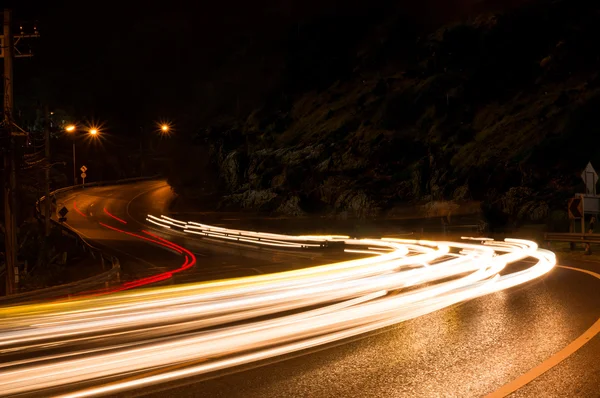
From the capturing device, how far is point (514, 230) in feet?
109

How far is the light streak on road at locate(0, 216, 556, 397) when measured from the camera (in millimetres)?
6820

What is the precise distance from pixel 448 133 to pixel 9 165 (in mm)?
49827

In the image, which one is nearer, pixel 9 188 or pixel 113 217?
pixel 9 188

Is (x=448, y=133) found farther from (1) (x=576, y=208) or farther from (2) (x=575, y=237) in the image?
(1) (x=576, y=208)

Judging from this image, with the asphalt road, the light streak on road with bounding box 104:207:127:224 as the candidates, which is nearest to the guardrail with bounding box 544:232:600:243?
the asphalt road

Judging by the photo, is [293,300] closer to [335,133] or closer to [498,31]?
[335,133]

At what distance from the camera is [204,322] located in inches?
378

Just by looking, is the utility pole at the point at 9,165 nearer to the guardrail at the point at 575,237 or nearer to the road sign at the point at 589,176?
the guardrail at the point at 575,237

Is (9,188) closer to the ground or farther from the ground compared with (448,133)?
closer to the ground

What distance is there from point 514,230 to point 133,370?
29454 mm

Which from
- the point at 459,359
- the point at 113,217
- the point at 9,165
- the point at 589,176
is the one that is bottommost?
the point at 459,359

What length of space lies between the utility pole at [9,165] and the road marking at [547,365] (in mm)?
15288

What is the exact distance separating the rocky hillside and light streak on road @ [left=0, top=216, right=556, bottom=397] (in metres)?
23.9

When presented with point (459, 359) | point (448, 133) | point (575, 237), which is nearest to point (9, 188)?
point (459, 359)
